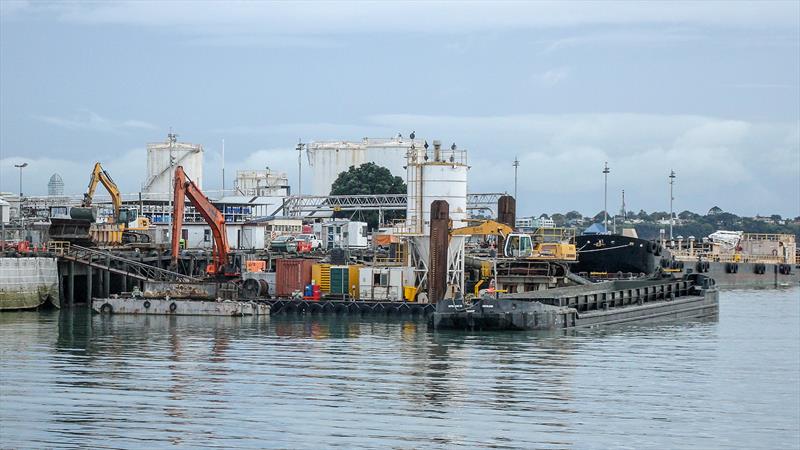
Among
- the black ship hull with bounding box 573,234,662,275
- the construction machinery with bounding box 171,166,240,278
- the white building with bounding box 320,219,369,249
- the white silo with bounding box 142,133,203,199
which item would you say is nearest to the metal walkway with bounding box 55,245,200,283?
the construction machinery with bounding box 171,166,240,278

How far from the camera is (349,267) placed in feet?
213

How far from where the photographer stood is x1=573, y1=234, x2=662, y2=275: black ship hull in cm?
8538

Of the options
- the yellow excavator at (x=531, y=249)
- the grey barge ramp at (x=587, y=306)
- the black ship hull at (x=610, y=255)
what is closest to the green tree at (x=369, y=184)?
the black ship hull at (x=610, y=255)

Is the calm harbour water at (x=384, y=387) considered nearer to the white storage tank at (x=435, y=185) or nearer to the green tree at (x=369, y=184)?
the white storage tank at (x=435, y=185)

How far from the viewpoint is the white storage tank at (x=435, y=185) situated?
62188 mm

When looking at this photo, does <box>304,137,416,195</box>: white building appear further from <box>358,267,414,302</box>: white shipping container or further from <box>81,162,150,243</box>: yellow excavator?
<box>358,267,414,302</box>: white shipping container

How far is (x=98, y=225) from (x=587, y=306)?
4141cm

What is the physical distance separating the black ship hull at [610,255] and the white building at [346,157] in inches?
2115

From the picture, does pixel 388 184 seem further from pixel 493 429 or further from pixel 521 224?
pixel 493 429

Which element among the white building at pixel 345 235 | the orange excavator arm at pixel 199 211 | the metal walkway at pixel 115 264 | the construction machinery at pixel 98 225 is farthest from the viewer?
the white building at pixel 345 235

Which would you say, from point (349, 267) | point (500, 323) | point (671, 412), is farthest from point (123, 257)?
point (671, 412)

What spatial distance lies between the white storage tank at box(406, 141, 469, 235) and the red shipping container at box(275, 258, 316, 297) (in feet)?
20.4

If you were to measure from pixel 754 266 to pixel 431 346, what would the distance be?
9190 centimetres

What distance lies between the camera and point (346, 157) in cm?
14100
